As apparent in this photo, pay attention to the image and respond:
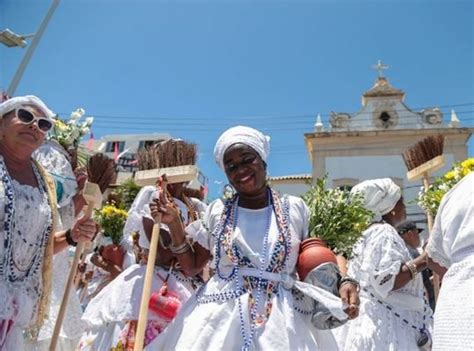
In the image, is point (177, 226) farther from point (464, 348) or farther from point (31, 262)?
point (464, 348)

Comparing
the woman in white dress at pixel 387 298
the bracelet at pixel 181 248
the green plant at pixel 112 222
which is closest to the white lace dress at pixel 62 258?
the bracelet at pixel 181 248

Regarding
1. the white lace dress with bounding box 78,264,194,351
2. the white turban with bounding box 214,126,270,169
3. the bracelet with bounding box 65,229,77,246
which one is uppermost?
the white turban with bounding box 214,126,270,169

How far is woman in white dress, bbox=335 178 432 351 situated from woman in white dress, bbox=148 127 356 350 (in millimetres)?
1293

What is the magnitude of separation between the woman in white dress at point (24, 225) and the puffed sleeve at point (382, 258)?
7.21 feet

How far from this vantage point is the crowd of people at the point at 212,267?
2.35 metres

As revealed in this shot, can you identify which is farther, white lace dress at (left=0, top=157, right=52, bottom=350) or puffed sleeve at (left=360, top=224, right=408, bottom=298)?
puffed sleeve at (left=360, top=224, right=408, bottom=298)

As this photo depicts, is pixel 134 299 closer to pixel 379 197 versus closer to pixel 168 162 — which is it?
pixel 168 162

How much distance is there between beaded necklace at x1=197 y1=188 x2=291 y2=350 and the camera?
240cm

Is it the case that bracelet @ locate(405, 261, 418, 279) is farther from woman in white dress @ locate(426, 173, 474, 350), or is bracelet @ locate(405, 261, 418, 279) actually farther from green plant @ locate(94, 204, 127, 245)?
green plant @ locate(94, 204, 127, 245)

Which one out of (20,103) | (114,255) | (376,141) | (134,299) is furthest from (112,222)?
(376,141)

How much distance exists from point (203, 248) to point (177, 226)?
22cm

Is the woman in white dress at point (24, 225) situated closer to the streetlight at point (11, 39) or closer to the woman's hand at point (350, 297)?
the woman's hand at point (350, 297)

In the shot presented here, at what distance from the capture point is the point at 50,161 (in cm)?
360

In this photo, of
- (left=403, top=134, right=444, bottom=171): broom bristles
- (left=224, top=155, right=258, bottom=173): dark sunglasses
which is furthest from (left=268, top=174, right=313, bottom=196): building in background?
(left=224, top=155, right=258, bottom=173): dark sunglasses
